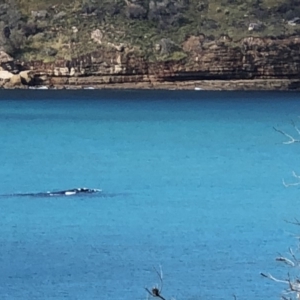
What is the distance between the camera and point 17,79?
112 meters

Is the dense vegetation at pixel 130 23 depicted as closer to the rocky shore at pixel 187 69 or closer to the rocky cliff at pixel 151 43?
the rocky cliff at pixel 151 43

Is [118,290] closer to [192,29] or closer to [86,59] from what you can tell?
[86,59]

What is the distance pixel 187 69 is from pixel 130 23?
1301cm

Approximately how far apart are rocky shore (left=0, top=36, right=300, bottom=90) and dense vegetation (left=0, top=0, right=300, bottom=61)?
178 centimetres

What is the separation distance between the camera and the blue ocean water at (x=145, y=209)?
26062 millimetres

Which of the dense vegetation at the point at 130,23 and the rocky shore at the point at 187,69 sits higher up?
the dense vegetation at the point at 130,23

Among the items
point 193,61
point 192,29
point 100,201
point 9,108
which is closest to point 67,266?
point 100,201

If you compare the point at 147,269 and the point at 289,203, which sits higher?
the point at 147,269

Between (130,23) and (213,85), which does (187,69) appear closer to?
(213,85)

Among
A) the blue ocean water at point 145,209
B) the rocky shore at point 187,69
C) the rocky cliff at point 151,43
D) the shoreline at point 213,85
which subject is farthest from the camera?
the shoreline at point 213,85

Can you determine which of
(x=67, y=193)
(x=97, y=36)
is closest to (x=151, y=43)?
(x=97, y=36)

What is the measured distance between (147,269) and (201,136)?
1661 inches

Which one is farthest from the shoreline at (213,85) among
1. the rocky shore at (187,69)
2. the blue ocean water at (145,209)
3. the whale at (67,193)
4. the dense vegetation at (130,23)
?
the whale at (67,193)

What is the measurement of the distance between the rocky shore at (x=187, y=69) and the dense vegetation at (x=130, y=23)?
178cm
